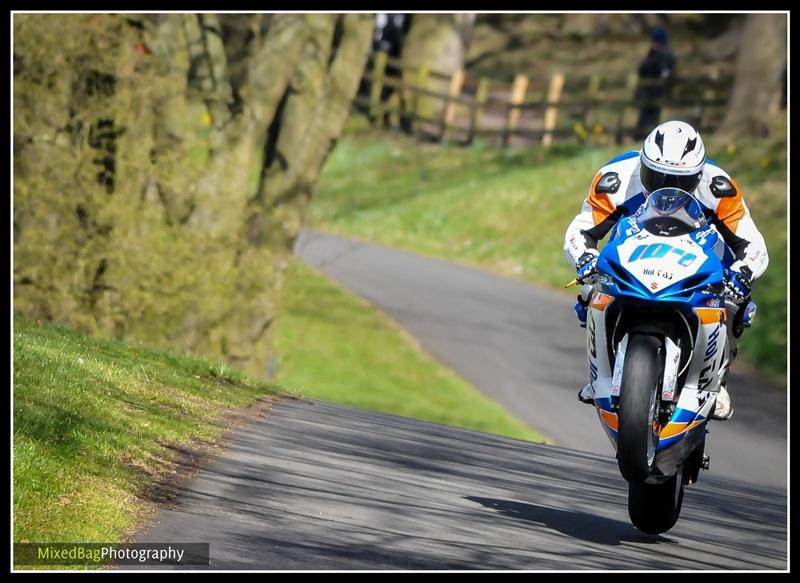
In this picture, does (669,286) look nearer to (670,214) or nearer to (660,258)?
(660,258)

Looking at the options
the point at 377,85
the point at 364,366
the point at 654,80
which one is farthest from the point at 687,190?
the point at 377,85

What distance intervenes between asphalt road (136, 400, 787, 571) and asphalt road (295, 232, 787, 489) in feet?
21.1

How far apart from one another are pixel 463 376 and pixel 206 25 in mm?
5907

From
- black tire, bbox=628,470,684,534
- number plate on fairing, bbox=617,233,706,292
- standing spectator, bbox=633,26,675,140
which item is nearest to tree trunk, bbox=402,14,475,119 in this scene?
standing spectator, bbox=633,26,675,140

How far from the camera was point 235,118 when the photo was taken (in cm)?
2125

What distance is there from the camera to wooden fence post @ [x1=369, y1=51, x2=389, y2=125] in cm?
4388

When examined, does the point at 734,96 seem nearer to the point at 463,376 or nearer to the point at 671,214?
the point at 463,376

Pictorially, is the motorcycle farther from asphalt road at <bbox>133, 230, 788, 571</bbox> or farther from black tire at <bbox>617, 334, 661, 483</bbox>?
asphalt road at <bbox>133, 230, 788, 571</bbox>

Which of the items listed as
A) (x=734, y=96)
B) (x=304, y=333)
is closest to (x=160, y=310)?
(x=304, y=333)

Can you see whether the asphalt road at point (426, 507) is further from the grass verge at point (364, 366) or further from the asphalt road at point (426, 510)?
the grass verge at point (364, 366)

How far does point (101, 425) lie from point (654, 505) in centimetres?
317

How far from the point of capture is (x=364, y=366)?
23516mm

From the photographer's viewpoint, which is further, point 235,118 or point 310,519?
point 235,118

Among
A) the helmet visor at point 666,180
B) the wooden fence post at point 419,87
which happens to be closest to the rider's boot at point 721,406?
the helmet visor at point 666,180
